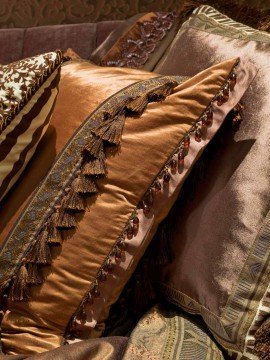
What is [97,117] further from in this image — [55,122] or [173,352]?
[173,352]

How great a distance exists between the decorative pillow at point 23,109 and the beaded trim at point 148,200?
20cm

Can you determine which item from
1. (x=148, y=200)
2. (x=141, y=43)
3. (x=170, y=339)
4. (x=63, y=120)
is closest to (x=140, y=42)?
(x=141, y=43)

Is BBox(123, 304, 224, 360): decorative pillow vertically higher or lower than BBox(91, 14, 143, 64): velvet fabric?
lower

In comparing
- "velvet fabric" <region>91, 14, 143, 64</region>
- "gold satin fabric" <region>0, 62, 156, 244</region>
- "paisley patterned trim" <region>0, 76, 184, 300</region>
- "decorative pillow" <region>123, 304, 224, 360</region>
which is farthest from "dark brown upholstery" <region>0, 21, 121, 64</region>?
"decorative pillow" <region>123, 304, 224, 360</region>

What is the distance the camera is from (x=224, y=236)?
0.82m

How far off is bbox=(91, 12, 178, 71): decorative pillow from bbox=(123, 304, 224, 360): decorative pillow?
0.60 meters

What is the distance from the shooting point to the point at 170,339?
78 centimetres

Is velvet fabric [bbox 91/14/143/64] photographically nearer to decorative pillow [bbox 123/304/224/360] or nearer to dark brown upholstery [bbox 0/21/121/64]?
dark brown upholstery [bbox 0/21/121/64]

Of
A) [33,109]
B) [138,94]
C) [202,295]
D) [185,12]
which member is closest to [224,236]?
[202,295]

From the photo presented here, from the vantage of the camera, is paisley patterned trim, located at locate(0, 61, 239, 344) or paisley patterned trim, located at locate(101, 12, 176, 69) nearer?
paisley patterned trim, located at locate(0, 61, 239, 344)

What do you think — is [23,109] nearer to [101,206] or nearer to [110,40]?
[101,206]

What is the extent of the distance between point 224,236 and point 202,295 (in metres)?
0.10

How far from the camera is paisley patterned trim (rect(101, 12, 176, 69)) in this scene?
1.27m

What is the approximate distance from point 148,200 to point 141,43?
58 centimetres
